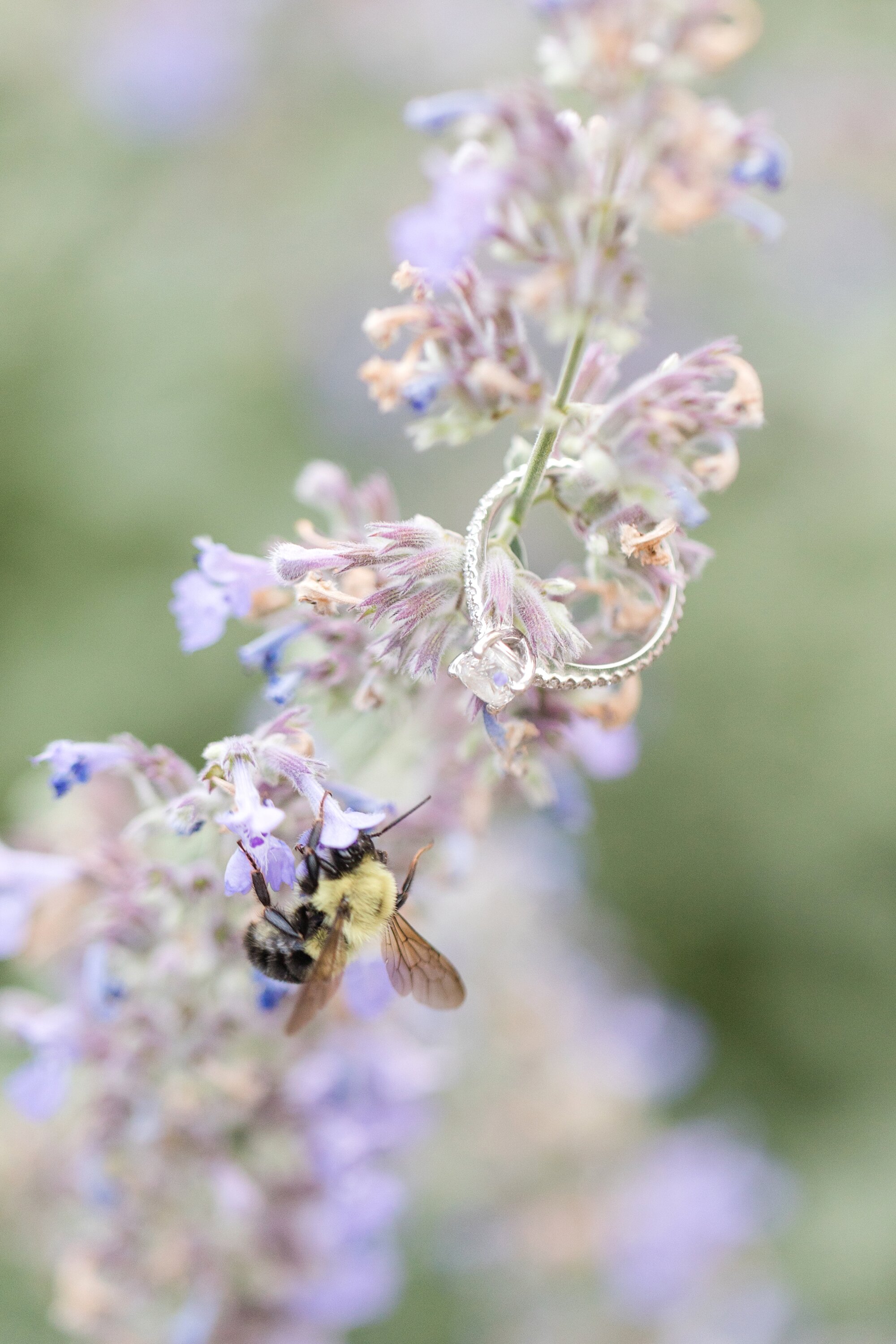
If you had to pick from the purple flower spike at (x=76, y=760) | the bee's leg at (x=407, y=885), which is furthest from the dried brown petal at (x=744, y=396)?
the purple flower spike at (x=76, y=760)

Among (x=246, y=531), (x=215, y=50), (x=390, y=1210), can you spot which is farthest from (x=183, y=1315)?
(x=215, y=50)

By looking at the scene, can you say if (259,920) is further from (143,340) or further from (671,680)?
(143,340)

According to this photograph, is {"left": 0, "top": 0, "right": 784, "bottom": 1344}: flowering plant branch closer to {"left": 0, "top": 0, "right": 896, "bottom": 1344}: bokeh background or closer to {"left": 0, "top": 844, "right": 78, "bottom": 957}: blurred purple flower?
{"left": 0, "top": 844, "right": 78, "bottom": 957}: blurred purple flower

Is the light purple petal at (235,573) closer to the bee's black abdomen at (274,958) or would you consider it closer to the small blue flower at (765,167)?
the bee's black abdomen at (274,958)

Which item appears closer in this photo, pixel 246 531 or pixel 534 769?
pixel 534 769

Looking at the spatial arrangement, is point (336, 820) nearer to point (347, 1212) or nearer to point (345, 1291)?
point (347, 1212)

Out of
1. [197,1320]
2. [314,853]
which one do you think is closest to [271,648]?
[314,853]
